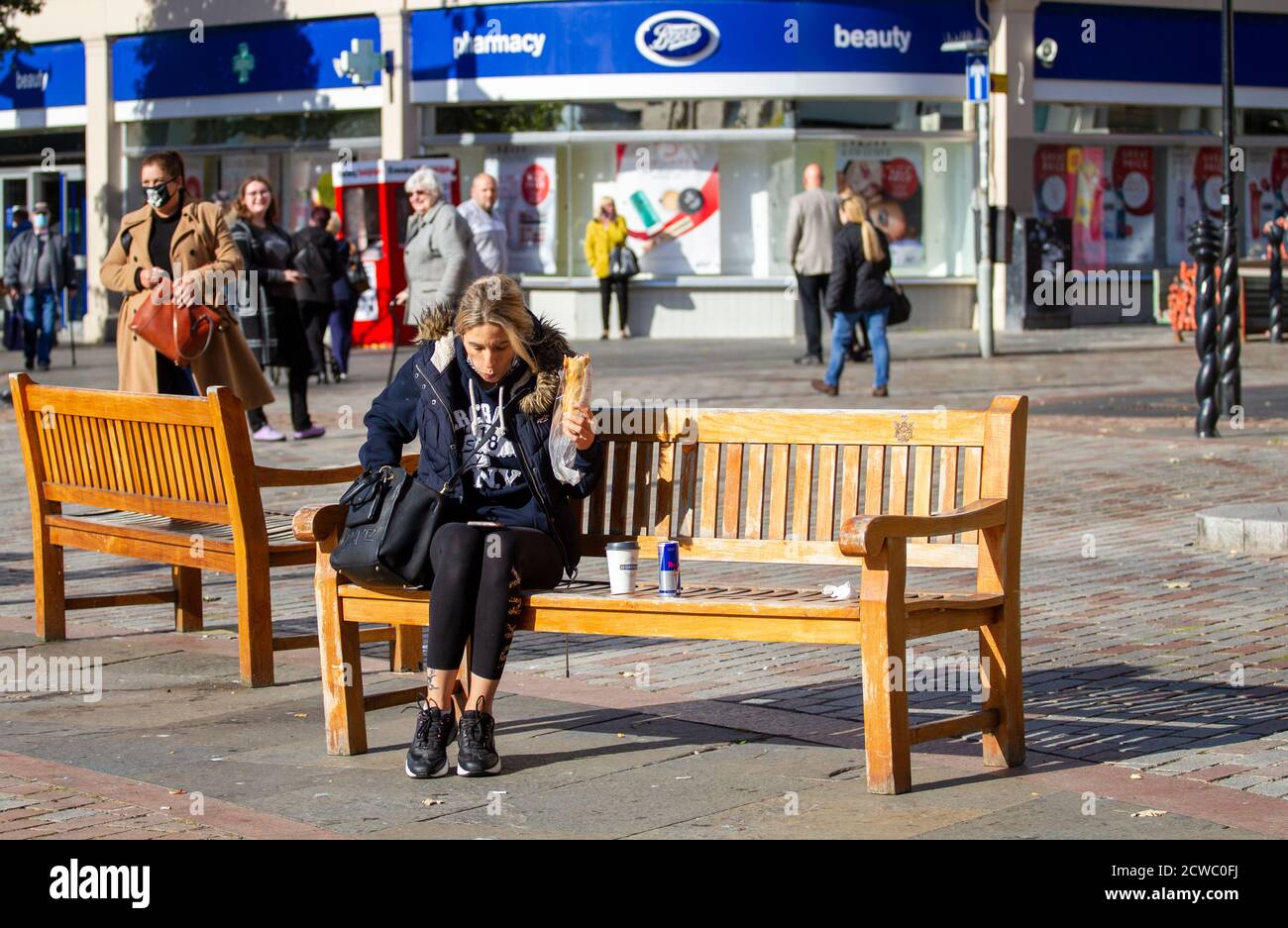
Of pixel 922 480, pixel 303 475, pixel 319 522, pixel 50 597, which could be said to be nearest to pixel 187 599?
pixel 50 597

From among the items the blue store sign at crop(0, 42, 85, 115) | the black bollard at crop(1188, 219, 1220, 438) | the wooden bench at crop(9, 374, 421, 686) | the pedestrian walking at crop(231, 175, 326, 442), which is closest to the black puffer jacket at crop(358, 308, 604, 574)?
the wooden bench at crop(9, 374, 421, 686)

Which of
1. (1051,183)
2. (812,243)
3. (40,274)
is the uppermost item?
(1051,183)

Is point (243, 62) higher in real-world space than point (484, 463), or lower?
higher

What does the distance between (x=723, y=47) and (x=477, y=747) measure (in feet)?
68.7

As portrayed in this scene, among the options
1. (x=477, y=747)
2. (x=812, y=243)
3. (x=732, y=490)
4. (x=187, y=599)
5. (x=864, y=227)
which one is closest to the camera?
(x=477, y=747)

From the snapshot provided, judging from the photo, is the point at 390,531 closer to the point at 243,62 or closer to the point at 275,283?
the point at 275,283

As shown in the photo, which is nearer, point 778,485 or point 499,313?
point 499,313

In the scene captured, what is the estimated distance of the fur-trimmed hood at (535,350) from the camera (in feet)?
19.0

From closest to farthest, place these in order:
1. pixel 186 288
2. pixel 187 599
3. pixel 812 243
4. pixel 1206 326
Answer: pixel 187 599 < pixel 186 288 < pixel 1206 326 < pixel 812 243

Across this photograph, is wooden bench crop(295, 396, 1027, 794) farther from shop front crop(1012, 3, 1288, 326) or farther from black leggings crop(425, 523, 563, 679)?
shop front crop(1012, 3, 1288, 326)

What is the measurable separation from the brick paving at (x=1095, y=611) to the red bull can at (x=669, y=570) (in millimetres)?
871

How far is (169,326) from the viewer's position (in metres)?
9.79

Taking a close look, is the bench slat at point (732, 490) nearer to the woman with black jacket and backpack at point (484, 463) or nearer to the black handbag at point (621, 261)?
the woman with black jacket and backpack at point (484, 463)
